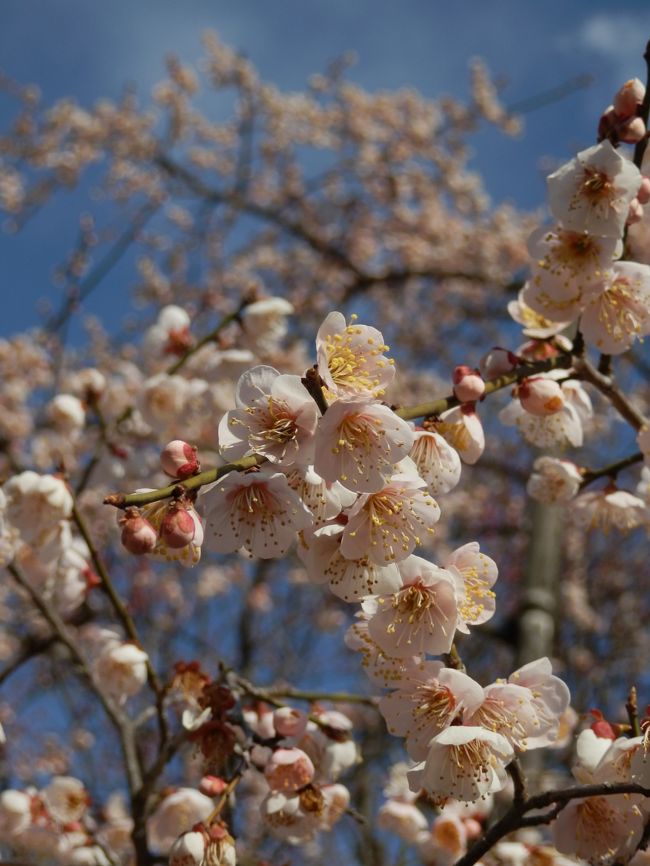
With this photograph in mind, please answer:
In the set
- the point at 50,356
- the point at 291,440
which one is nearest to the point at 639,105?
the point at 291,440

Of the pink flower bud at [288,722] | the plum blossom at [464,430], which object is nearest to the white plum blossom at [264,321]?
the plum blossom at [464,430]

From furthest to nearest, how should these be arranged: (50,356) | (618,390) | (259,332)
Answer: (50,356) < (259,332) < (618,390)

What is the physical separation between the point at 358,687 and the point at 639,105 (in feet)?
27.4

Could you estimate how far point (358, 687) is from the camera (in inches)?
365

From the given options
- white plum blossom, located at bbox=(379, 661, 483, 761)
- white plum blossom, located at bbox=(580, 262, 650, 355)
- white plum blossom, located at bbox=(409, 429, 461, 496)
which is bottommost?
→ white plum blossom, located at bbox=(379, 661, 483, 761)

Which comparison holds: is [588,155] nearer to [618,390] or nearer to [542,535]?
[618,390]

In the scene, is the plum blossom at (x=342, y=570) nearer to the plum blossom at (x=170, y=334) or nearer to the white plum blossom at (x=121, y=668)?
the white plum blossom at (x=121, y=668)

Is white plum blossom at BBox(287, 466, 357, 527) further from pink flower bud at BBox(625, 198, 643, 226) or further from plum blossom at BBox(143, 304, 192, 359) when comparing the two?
plum blossom at BBox(143, 304, 192, 359)

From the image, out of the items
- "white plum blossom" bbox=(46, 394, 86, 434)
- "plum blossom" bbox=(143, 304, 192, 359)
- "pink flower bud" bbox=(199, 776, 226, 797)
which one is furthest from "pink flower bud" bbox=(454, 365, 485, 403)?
"white plum blossom" bbox=(46, 394, 86, 434)

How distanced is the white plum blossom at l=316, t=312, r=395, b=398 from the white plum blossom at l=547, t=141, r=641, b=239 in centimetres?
62

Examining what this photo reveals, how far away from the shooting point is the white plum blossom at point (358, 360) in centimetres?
128

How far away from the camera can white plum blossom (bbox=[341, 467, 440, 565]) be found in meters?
1.26

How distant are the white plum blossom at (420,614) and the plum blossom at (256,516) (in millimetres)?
187

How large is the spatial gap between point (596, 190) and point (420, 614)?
3.09ft
